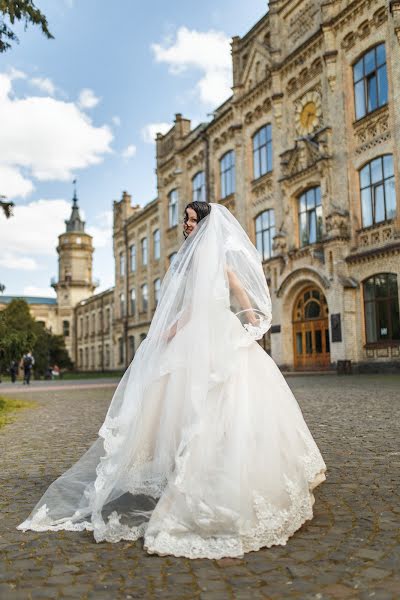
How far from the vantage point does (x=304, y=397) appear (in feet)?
41.2

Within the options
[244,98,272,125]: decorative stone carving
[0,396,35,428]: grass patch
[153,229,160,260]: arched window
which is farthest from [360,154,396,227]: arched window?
[153,229,160,260]: arched window

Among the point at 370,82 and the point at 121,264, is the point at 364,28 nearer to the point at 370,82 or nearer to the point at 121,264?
the point at 370,82

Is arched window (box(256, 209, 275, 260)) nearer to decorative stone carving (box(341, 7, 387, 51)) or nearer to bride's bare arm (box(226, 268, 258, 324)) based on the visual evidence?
decorative stone carving (box(341, 7, 387, 51))

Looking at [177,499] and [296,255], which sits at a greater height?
[296,255]

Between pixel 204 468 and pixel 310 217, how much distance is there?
22.0 m

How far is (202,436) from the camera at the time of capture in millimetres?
3490

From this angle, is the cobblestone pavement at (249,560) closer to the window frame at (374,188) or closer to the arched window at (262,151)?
the window frame at (374,188)

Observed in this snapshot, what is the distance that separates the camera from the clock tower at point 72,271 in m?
77.8

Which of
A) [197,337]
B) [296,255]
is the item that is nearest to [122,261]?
[296,255]

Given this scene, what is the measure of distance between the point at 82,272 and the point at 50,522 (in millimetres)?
77923

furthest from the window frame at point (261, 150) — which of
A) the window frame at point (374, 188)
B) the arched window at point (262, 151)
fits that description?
the window frame at point (374, 188)

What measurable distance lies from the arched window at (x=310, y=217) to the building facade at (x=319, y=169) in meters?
0.07

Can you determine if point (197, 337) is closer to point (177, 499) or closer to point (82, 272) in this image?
point (177, 499)

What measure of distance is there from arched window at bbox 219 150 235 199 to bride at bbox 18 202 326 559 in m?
26.8
